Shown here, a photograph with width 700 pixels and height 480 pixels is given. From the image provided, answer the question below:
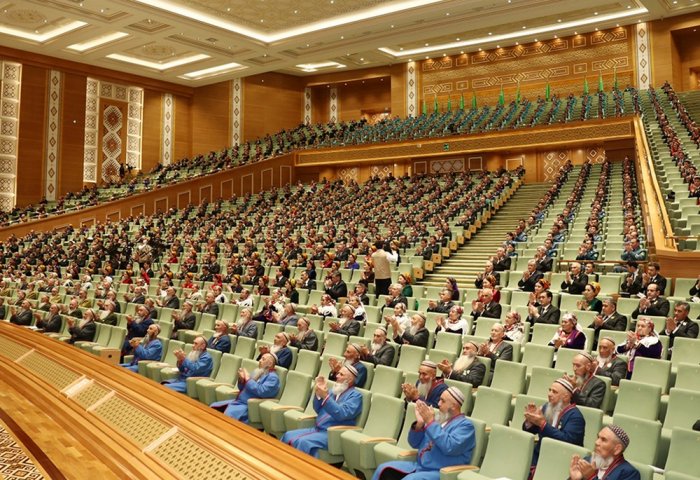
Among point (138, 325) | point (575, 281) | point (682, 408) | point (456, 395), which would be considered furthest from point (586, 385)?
point (138, 325)

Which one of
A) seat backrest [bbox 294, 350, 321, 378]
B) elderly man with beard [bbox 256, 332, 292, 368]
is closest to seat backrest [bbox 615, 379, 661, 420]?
seat backrest [bbox 294, 350, 321, 378]

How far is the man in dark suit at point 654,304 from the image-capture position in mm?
4688

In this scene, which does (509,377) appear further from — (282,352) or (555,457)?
(282,352)

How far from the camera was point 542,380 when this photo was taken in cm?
363

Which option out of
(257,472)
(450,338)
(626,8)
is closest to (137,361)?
(450,338)

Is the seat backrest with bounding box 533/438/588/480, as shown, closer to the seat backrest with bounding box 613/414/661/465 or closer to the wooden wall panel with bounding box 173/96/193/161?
the seat backrest with bounding box 613/414/661/465

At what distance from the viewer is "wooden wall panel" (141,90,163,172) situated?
19.1 m

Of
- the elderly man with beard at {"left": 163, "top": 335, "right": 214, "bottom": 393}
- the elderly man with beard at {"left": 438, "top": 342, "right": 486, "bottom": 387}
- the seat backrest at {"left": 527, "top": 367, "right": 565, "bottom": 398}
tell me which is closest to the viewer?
the seat backrest at {"left": 527, "top": 367, "right": 565, "bottom": 398}

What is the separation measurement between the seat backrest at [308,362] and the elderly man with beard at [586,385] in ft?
6.19

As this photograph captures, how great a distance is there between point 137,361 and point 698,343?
4.50 meters

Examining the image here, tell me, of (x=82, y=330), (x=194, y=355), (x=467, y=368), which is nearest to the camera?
(x=467, y=368)

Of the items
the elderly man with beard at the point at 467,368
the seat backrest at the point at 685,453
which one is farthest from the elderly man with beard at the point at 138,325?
the seat backrest at the point at 685,453

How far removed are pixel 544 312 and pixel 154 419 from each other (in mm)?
3213

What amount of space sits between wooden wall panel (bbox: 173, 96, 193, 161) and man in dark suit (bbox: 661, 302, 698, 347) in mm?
17612
